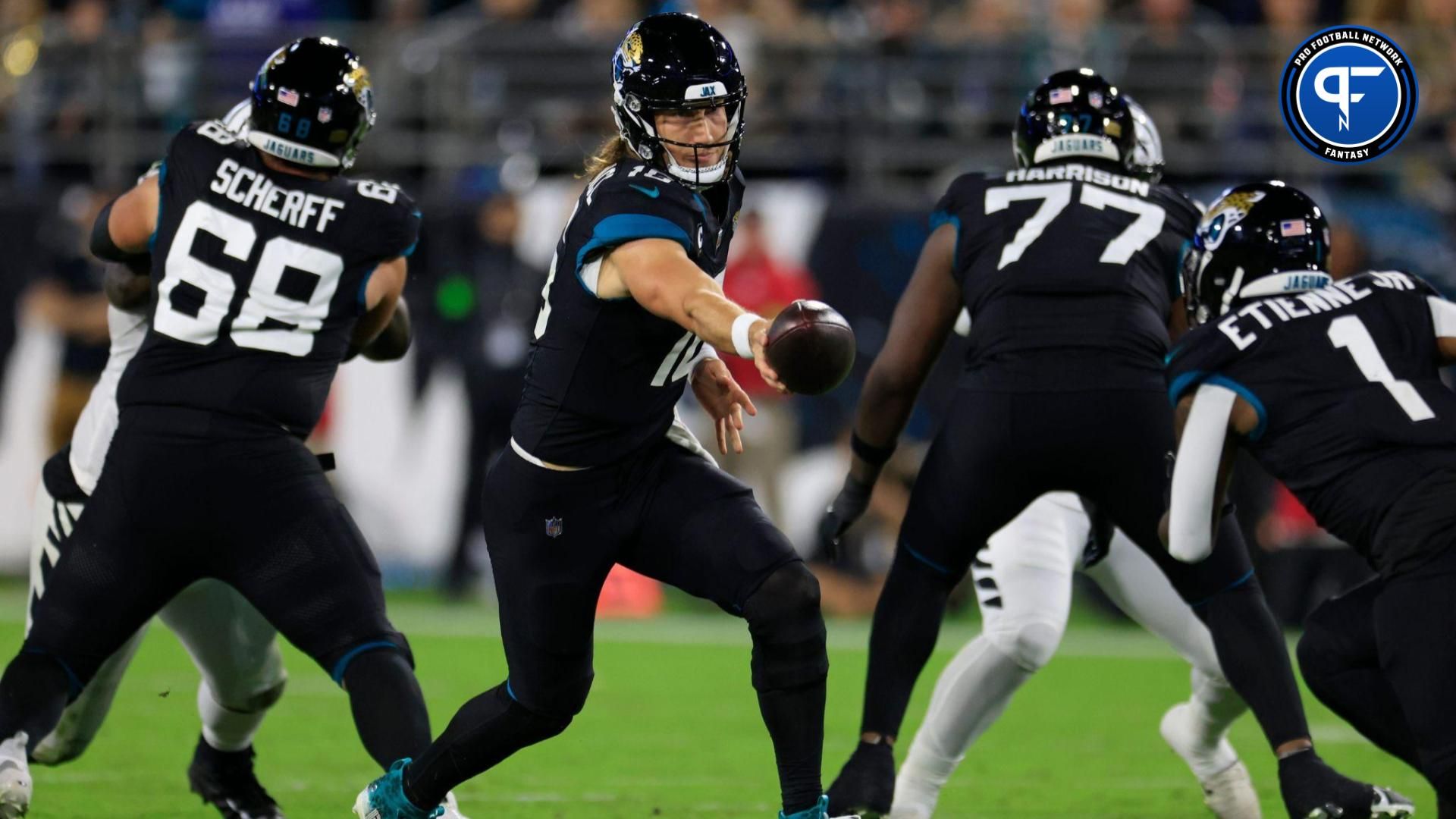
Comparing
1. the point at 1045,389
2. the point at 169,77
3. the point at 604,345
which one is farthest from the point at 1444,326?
the point at 169,77

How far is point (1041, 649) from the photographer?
17.3ft

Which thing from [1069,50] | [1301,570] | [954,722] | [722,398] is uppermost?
[1069,50]

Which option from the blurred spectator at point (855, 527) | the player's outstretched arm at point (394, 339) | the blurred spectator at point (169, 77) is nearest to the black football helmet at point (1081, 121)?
the player's outstretched arm at point (394, 339)

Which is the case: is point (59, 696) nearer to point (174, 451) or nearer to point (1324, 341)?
point (174, 451)

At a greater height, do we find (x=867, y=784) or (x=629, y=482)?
(x=629, y=482)

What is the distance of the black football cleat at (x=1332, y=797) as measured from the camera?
4.36m

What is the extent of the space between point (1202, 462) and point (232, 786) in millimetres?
2832

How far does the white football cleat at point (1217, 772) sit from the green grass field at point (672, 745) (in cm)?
30

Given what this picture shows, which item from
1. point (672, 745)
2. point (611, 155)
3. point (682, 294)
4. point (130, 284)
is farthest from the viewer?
point (672, 745)

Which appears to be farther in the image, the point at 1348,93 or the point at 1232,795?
the point at 1348,93

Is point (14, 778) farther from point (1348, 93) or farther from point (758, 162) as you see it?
point (758, 162)

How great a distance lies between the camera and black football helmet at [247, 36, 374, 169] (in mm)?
4863

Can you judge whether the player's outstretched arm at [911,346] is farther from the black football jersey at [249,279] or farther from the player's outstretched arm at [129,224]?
the player's outstretched arm at [129,224]

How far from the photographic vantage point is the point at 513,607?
174 inches
